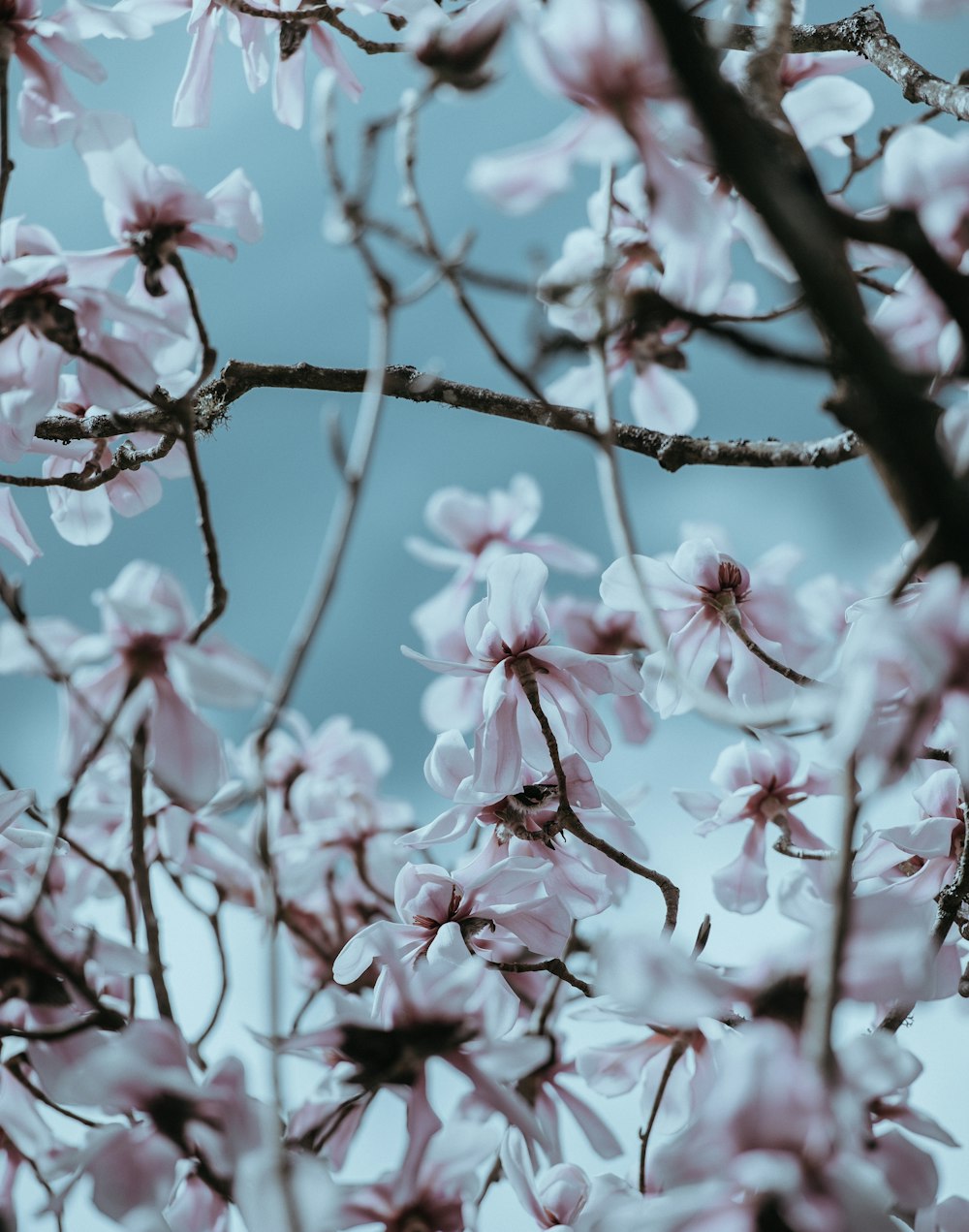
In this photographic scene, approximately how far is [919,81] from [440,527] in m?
1.21

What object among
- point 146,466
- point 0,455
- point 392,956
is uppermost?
point 146,466

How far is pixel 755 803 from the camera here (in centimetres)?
130

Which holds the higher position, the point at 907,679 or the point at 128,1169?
the point at 907,679

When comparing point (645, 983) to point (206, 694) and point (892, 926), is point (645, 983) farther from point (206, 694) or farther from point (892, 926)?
point (206, 694)

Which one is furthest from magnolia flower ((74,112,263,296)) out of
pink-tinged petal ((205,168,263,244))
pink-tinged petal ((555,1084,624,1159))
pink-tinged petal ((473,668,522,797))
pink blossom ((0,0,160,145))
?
pink-tinged petal ((555,1084,624,1159))

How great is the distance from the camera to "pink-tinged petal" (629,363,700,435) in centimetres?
124

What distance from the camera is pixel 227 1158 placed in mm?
601

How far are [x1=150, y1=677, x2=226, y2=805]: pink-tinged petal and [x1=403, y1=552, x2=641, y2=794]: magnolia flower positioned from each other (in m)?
0.34

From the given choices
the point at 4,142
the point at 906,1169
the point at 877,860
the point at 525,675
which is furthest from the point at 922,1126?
the point at 4,142

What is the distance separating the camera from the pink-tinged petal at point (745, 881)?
1.26 meters

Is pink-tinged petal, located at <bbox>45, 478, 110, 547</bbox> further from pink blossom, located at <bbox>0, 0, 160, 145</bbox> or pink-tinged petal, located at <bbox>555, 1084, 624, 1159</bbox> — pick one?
pink-tinged petal, located at <bbox>555, 1084, 624, 1159</bbox>

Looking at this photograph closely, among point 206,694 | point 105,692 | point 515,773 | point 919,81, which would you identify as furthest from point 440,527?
point 206,694

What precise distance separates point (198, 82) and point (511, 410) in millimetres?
417

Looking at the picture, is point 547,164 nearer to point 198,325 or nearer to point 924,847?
point 198,325
